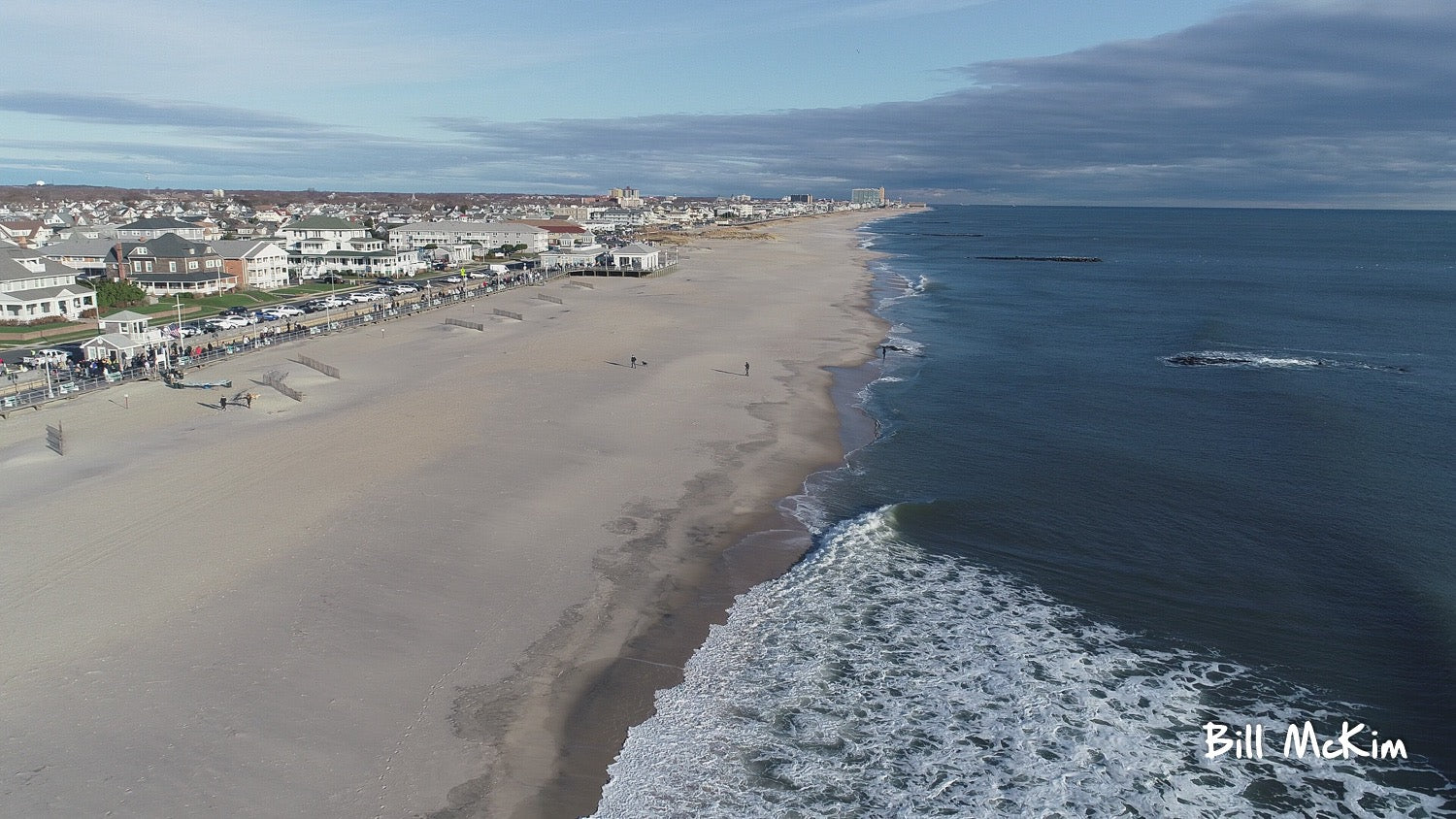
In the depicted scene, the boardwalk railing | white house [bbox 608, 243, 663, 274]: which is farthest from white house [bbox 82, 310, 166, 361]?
white house [bbox 608, 243, 663, 274]

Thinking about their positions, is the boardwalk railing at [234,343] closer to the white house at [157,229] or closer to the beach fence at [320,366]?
the beach fence at [320,366]

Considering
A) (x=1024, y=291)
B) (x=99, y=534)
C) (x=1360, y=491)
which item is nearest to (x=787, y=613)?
(x=99, y=534)

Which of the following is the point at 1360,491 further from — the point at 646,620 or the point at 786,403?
the point at 646,620


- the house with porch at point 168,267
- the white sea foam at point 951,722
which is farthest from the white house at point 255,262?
the white sea foam at point 951,722

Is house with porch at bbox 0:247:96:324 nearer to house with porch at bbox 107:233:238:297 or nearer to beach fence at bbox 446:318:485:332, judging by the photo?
house with porch at bbox 107:233:238:297

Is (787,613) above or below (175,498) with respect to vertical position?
below

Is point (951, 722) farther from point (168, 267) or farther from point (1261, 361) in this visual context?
point (168, 267)
